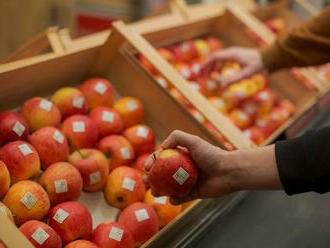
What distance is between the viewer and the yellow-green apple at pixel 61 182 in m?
1.52

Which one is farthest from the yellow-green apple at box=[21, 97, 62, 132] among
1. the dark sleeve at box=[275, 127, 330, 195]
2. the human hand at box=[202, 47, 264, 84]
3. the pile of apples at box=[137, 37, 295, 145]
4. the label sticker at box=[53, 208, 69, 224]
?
the human hand at box=[202, 47, 264, 84]

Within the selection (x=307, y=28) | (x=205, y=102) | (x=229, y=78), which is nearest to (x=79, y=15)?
(x=229, y=78)

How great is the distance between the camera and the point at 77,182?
1.55 meters

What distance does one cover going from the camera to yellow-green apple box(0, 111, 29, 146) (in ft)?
5.29

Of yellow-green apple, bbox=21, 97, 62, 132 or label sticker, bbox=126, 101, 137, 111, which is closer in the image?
yellow-green apple, bbox=21, 97, 62, 132

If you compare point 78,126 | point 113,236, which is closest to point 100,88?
point 78,126

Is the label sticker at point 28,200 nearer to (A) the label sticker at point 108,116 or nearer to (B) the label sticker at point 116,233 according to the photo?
(B) the label sticker at point 116,233

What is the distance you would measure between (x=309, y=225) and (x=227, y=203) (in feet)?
1.01

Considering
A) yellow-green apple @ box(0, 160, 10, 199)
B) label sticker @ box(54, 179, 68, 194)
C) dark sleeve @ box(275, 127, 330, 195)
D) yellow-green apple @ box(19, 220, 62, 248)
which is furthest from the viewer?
label sticker @ box(54, 179, 68, 194)

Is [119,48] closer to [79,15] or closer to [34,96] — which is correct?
[34,96]

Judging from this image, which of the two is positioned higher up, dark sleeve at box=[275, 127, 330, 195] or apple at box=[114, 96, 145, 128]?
apple at box=[114, 96, 145, 128]

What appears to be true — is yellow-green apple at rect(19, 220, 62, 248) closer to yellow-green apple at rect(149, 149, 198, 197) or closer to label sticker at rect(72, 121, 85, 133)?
yellow-green apple at rect(149, 149, 198, 197)

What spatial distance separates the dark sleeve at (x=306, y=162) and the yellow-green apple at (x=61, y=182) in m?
0.73

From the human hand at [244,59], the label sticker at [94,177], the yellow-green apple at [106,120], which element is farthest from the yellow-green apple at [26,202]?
the human hand at [244,59]
